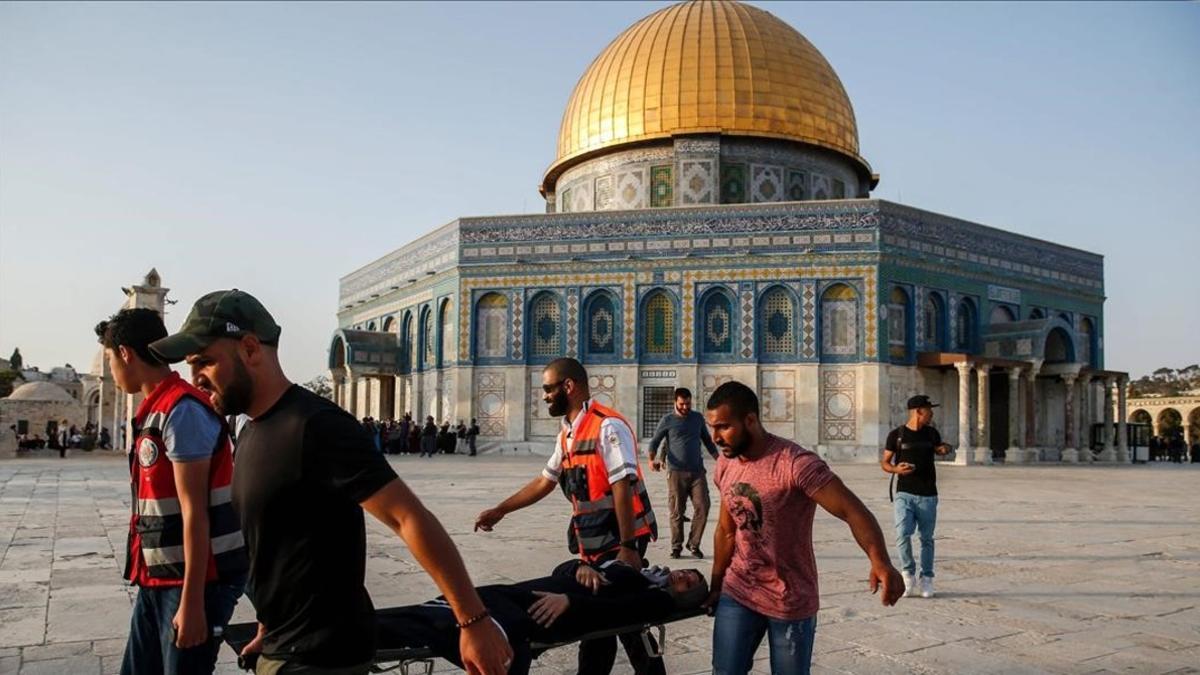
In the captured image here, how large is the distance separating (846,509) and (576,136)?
107 feet

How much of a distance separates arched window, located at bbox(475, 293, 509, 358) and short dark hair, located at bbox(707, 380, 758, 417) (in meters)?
27.7

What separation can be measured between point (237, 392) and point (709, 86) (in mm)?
31503

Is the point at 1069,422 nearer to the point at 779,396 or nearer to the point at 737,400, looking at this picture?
the point at 779,396

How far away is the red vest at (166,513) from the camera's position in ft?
10.9

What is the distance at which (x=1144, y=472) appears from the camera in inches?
1008

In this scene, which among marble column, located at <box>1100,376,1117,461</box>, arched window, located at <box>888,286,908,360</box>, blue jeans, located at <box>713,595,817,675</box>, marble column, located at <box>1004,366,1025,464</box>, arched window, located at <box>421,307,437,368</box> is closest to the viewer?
blue jeans, located at <box>713,595,817,675</box>

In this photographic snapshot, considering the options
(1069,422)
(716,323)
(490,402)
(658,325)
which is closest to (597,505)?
(716,323)

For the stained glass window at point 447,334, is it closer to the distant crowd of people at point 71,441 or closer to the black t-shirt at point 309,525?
the distant crowd of people at point 71,441

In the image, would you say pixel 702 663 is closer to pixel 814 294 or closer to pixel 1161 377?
pixel 814 294

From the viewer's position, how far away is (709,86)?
3272cm

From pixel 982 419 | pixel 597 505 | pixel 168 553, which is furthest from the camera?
pixel 982 419

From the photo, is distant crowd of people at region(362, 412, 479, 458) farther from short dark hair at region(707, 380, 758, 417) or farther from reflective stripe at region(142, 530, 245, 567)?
short dark hair at region(707, 380, 758, 417)

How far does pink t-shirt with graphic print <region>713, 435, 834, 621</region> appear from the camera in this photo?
3582 millimetres

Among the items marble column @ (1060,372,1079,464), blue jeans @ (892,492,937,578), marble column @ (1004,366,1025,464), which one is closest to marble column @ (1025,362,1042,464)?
marble column @ (1004,366,1025,464)
